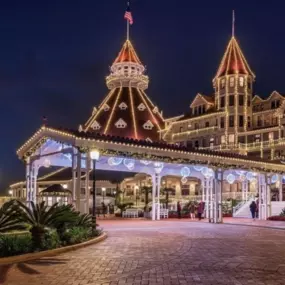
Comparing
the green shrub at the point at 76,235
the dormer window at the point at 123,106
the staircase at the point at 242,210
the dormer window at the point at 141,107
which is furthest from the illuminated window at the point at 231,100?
the green shrub at the point at 76,235

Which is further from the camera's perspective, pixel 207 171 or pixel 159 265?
pixel 207 171

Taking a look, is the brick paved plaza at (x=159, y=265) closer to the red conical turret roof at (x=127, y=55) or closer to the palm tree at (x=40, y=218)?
the palm tree at (x=40, y=218)

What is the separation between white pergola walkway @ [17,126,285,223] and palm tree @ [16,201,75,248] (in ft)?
21.9

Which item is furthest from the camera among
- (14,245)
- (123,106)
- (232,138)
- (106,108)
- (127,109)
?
(106,108)

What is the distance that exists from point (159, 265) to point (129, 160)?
16.8 meters

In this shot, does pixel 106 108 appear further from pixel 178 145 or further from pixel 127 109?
pixel 178 145

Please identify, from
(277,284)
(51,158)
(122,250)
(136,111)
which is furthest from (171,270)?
(136,111)

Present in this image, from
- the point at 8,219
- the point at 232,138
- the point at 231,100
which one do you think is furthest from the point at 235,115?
the point at 8,219

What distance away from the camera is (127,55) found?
91.4m

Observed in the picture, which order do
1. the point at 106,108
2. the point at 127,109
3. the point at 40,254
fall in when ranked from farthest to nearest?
1. the point at 106,108
2. the point at 127,109
3. the point at 40,254

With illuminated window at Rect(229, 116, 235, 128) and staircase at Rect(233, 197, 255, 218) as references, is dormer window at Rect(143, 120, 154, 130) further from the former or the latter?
staircase at Rect(233, 197, 255, 218)

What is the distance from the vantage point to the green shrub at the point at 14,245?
13.1 metres

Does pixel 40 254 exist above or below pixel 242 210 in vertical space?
above

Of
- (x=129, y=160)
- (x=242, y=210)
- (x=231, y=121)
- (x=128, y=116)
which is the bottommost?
(x=242, y=210)
